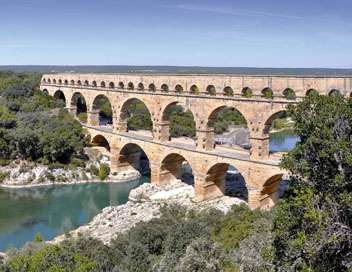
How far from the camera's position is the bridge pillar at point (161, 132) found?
2958 cm

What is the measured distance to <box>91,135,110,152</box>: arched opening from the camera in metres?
37.4

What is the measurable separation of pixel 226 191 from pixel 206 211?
5.12m

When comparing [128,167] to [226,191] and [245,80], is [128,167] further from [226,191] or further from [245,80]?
[245,80]

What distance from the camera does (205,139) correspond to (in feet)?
86.7

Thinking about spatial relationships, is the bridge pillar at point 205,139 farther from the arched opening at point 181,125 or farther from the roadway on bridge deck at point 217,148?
the arched opening at point 181,125

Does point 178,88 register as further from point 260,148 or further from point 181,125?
point 181,125

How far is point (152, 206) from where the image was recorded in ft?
84.2

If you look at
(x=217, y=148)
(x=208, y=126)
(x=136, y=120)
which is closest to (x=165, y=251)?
(x=208, y=126)

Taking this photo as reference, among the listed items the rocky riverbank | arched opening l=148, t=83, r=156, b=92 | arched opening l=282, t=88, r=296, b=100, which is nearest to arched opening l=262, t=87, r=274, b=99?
arched opening l=282, t=88, r=296, b=100

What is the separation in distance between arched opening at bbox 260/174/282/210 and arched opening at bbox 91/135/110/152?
16635mm

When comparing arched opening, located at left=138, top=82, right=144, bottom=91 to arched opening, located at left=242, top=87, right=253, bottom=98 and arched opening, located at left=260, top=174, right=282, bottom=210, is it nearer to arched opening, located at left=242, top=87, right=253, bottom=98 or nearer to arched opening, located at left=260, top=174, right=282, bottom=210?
arched opening, located at left=242, top=87, right=253, bottom=98

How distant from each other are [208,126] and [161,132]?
4167 mm

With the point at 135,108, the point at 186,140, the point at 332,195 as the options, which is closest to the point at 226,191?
the point at 186,140

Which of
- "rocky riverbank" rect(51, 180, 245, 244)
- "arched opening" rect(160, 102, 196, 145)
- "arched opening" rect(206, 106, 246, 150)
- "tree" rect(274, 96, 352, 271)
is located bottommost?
"rocky riverbank" rect(51, 180, 245, 244)
